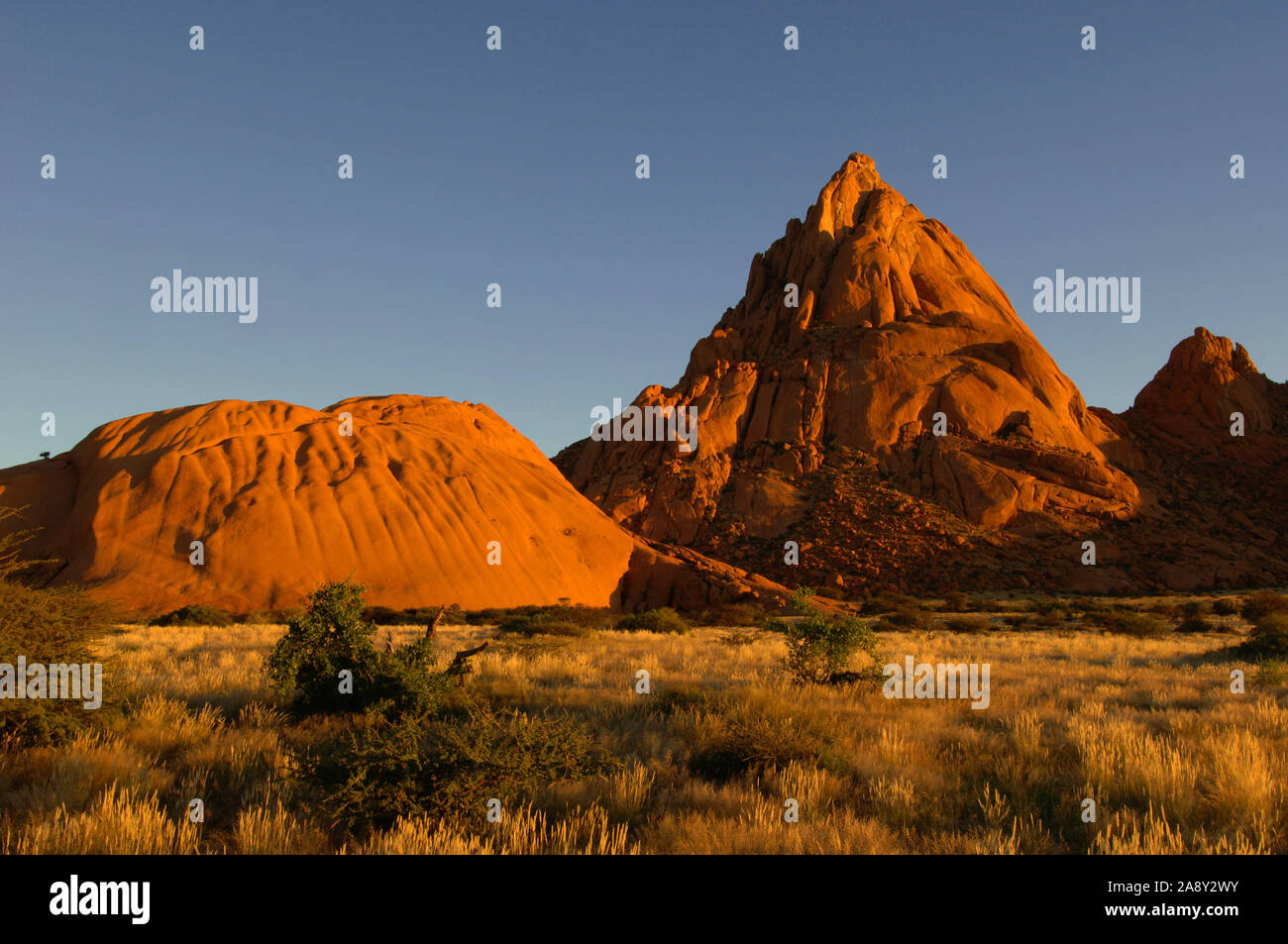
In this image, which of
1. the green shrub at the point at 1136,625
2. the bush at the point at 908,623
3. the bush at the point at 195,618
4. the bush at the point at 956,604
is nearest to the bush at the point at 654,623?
the bush at the point at 908,623

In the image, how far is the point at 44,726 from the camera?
245 inches

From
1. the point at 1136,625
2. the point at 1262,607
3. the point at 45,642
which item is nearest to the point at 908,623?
the point at 1136,625

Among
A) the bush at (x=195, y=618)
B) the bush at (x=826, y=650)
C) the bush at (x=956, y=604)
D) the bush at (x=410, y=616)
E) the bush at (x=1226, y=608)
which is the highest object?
the bush at (x=826, y=650)

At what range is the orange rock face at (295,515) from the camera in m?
30.7

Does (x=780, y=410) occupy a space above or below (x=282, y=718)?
above

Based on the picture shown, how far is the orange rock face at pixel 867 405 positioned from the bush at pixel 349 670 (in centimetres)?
5207

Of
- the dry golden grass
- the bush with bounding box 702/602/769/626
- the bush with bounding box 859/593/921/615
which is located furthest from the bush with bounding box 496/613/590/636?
the bush with bounding box 859/593/921/615

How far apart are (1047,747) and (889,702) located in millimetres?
2824

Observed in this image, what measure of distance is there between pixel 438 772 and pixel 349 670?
151 inches

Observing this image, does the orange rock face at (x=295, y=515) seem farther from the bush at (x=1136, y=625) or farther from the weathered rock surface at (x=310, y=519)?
the bush at (x=1136, y=625)

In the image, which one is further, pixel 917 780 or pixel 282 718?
pixel 282 718

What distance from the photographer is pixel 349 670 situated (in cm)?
850
